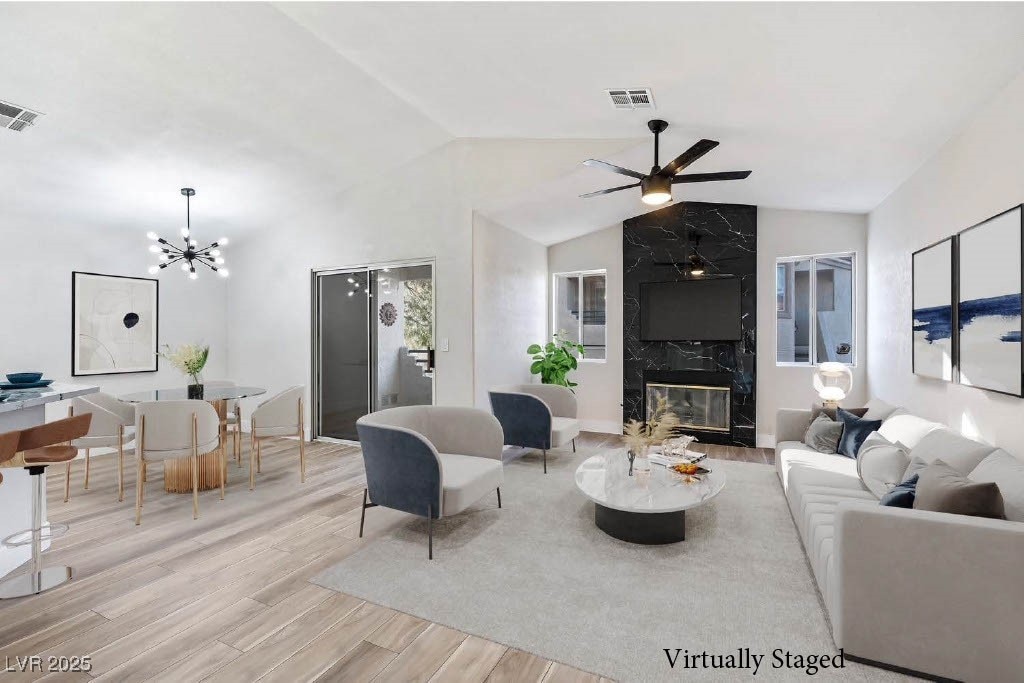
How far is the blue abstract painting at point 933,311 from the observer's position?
10.9 ft

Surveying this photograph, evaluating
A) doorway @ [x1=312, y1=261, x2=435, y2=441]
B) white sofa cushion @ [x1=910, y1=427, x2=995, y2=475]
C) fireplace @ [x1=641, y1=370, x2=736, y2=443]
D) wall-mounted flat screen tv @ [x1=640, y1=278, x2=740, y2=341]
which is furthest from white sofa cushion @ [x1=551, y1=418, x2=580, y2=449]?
white sofa cushion @ [x1=910, y1=427, x2=995, y2=475]

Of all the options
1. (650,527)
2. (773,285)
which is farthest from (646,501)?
(773,285)

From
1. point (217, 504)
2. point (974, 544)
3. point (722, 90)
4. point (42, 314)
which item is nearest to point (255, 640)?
point (217, 504)

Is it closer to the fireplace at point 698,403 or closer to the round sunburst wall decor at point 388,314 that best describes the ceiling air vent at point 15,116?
the round sunburst wall decor at point 388,314

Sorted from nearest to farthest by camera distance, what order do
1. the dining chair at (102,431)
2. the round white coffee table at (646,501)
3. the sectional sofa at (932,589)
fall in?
1. the sectional sofa at (932,589)
2. the round white coffee table at (646,501)
3. the dining chair at (102,431)

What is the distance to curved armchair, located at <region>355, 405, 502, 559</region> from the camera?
2957 mm

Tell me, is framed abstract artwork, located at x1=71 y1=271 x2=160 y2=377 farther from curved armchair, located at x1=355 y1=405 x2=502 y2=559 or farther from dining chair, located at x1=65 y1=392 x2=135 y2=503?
curved armchair, located at x1=355 y1=405 x2=502 y2=559

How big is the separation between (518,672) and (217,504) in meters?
3.12

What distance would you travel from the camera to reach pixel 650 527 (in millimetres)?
3092

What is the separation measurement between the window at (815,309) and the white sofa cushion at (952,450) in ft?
9.74

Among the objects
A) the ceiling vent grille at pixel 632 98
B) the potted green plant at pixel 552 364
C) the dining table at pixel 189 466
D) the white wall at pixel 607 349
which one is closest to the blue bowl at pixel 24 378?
the dining table at pixel 189 466

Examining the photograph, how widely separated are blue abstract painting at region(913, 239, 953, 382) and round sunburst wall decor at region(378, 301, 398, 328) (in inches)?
197

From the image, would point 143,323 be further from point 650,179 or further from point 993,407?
point 993,407

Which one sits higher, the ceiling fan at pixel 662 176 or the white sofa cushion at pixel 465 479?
the ceiling fan at pixel 662 176
